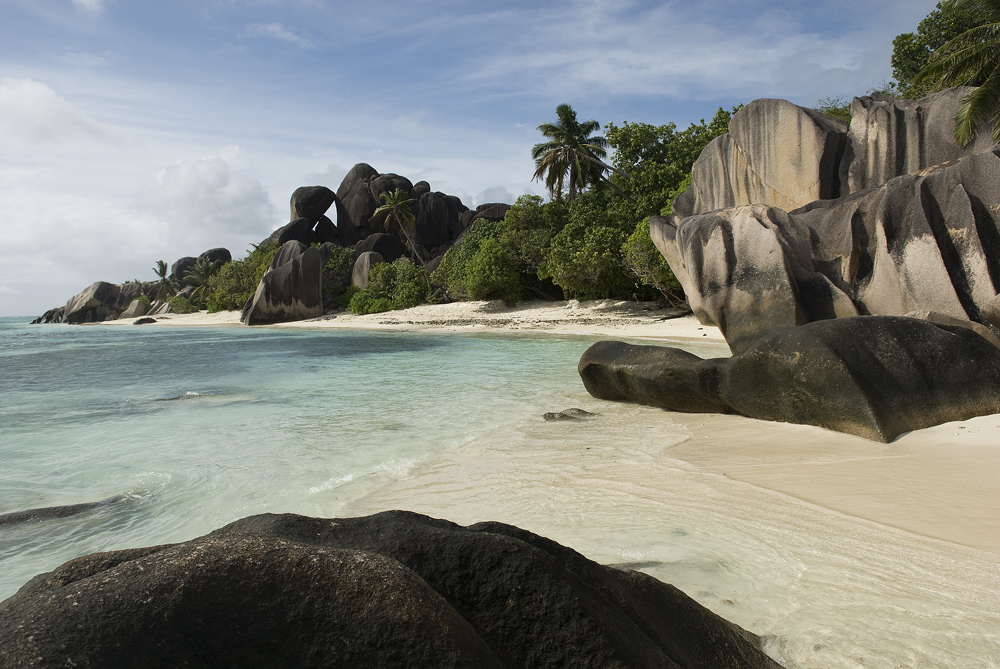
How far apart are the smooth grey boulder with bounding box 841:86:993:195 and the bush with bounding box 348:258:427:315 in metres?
24.8

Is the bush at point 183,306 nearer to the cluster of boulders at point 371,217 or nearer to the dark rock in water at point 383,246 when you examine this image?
the cluster of boulders at point 371,217

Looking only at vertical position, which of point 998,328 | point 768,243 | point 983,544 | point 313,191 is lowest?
point 983,544

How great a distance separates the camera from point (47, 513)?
4.27 metres

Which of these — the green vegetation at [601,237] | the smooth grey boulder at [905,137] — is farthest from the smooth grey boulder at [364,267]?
the smooth grey boulder at [905,137]

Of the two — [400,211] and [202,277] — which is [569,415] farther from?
[202,277]

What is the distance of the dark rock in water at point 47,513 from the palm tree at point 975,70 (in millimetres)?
13670

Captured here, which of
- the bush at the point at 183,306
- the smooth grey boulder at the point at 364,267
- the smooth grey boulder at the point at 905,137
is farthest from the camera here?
the bush at the point at 183,306

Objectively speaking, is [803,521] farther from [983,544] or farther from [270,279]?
[270,279]

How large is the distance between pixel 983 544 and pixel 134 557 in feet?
11.7

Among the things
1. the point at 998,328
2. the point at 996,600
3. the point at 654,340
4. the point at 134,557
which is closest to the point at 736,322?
the point at 998,328

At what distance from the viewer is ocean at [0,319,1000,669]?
2496 mm

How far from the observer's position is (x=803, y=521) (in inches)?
136

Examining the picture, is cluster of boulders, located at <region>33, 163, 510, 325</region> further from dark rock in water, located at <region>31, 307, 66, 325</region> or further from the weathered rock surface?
the weathered rock surface

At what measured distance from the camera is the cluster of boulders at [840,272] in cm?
517
